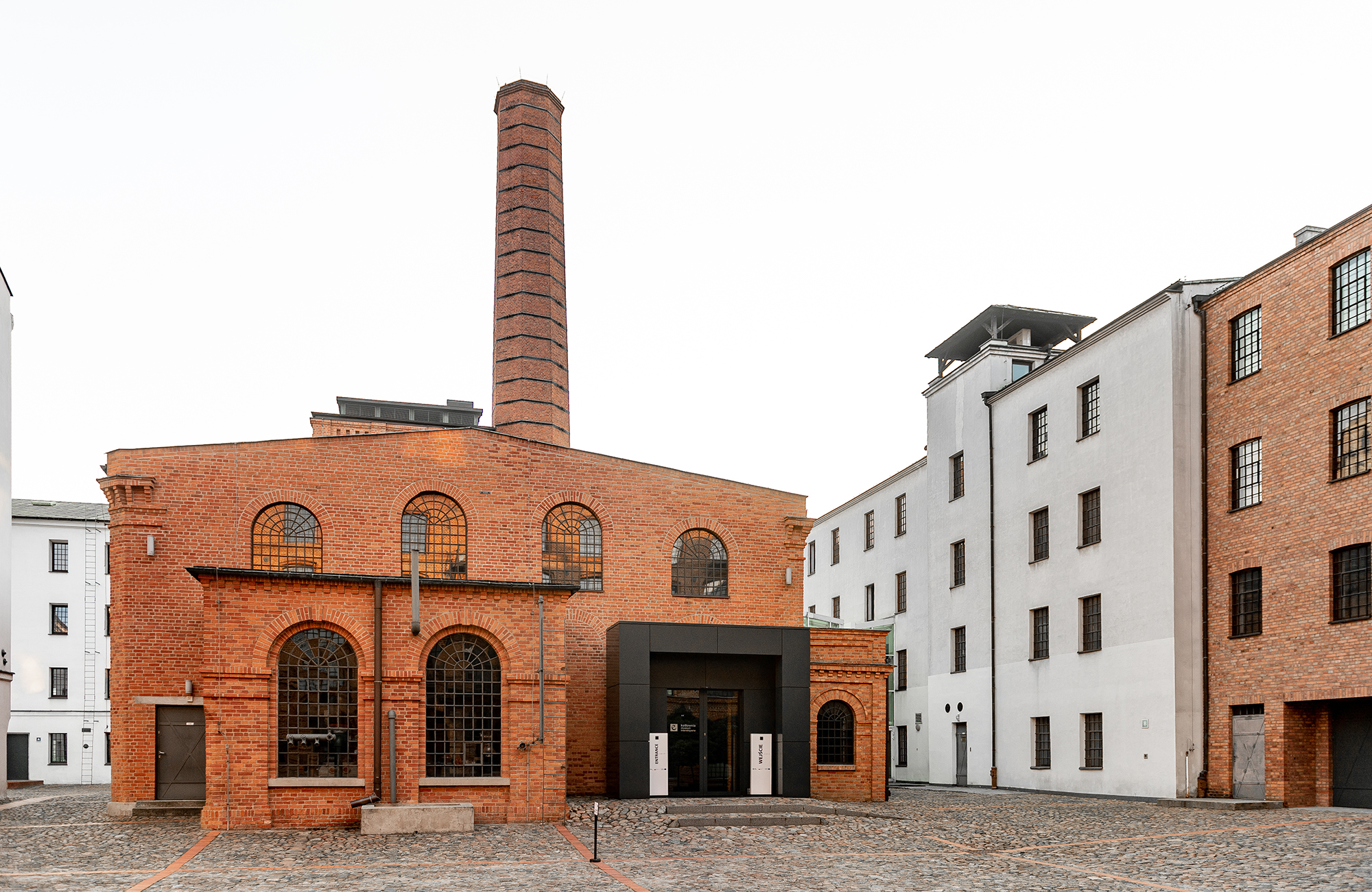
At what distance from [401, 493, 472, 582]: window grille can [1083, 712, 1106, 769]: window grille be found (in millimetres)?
15824

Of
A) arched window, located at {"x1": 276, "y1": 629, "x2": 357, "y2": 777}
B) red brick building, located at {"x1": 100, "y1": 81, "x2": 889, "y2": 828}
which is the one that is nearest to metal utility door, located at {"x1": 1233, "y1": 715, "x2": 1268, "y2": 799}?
red brick building, located at {"x1": 100, "y1": 81, "x2": 889, "y2": 828}

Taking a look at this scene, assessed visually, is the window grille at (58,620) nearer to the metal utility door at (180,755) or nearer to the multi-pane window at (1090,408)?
the metal utility door at (180,755)

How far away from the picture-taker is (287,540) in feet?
81.3

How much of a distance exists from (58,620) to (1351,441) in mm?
44926

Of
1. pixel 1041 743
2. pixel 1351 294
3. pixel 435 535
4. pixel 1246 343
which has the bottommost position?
pixel 1041 743

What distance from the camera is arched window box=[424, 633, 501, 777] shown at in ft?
65.9

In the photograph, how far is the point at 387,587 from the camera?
2006cm

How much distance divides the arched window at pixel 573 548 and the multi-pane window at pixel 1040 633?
12372 mm

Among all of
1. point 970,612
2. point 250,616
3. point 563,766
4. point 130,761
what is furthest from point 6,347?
point 970,612

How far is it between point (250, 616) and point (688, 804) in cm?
895

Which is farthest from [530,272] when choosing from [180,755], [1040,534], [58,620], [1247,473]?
[1247,473]

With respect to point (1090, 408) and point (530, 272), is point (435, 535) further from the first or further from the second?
point (530, 272)

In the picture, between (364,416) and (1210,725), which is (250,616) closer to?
(1210,725)

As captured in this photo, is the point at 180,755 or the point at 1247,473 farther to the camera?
the point at 1247,473
